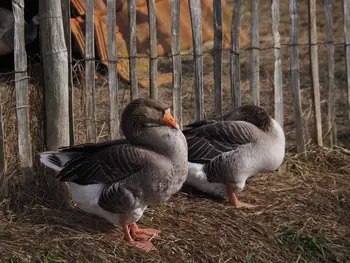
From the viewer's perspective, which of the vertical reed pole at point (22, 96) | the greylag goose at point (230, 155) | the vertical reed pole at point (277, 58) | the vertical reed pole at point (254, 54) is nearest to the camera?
the vertical reed pole at point (22, 96)

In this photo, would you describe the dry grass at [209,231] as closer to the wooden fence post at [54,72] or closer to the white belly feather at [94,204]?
the white belly feather at [94,204]

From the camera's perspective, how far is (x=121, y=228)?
496 centimetres

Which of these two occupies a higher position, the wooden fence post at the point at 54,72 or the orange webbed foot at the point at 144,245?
the wooden fence post at the point at 54,72

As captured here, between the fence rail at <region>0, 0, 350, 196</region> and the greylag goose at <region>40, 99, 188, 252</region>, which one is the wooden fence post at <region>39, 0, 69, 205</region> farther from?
the greylag goose at <region>40, 99, 188, 252</region>

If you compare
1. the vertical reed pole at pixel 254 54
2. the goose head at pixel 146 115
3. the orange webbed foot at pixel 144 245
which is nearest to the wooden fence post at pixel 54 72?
the goose head at pixel 146 115

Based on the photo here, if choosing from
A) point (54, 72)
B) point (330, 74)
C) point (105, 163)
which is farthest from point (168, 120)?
point (330, 74)

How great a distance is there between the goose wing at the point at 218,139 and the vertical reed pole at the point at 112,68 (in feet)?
2.12

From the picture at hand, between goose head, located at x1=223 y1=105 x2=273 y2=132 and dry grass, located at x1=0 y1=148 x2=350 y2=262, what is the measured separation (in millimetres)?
610

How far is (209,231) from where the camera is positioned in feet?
16.2

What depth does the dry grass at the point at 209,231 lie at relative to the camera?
4480 mm

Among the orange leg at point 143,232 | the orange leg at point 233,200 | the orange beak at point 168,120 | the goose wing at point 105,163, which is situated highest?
the orange beak at point 168,120

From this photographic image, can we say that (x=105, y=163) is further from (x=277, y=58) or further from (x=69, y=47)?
(x=277, y=58)

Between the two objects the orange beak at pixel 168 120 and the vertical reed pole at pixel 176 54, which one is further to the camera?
the vertical reed pole at pixel 176 54

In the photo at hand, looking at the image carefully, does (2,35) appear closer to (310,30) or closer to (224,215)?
(310,30)
